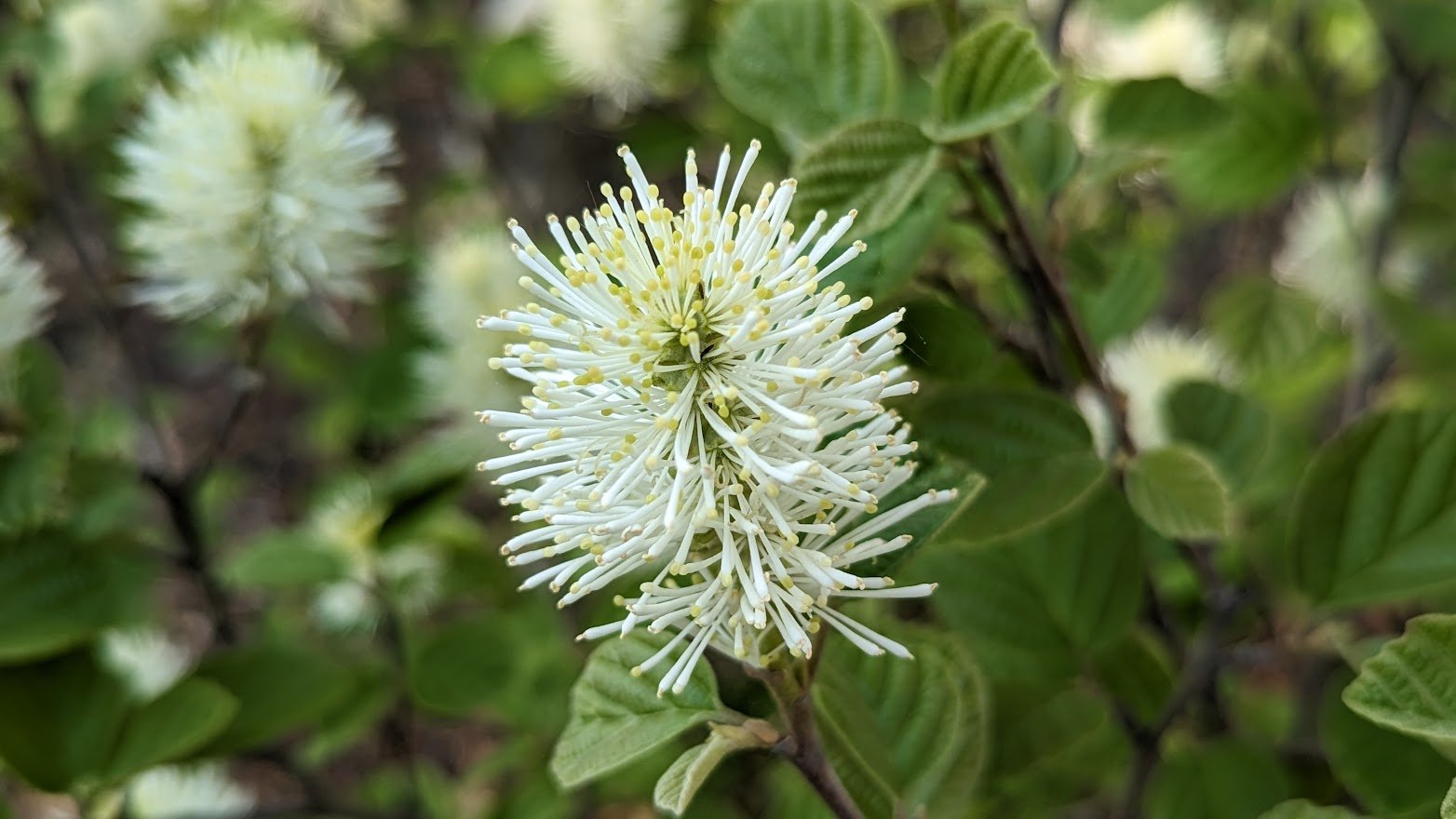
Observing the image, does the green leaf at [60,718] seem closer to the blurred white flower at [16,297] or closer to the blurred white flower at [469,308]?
the blurred white flower at [16,297]

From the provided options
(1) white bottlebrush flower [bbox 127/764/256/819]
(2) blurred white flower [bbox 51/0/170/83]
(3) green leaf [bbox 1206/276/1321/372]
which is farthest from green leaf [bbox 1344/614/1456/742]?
(2) blurred white flower [bbox 51/0/170/83]

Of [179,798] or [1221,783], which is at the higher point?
[179,798]

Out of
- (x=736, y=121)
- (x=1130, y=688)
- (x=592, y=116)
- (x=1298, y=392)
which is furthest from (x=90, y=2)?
(x=1298, y=392)

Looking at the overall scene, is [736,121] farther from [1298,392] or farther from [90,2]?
A: [90,2]

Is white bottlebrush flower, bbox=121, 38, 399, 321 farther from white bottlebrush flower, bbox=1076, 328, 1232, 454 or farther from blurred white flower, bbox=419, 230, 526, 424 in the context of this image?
white bottlebrush flower, bbox=1076, 328, 1232, 454

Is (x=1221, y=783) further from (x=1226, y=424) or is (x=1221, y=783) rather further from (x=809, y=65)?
(x=809, y=65)

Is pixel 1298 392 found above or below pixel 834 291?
below

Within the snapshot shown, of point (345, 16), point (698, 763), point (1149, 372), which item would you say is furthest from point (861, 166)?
point (345, 16)
